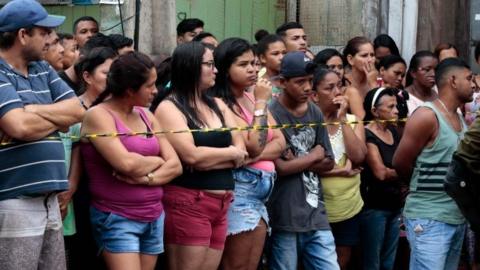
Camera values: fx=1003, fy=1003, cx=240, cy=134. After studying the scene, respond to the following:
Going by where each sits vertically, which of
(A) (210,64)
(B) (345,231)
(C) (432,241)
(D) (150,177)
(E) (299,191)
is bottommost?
(B) (345,231)

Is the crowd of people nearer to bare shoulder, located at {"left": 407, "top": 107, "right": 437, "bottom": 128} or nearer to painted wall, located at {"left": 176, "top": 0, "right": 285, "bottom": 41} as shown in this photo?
bare shoulder, located at {"left": 407, "top": 107, "right": 437, "bottom": 128}

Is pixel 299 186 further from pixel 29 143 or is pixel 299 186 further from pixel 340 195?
pixel 29 143

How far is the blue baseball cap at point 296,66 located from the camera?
7633 millimetres

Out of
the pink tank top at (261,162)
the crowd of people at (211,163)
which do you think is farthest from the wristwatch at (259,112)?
the pink tank top at (261,162)

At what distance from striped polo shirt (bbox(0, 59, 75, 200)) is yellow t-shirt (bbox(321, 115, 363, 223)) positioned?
272 cm

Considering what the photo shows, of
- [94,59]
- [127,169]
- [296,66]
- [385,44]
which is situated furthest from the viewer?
[385,44]

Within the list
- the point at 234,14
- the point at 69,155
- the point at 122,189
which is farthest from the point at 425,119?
the point at 234,14

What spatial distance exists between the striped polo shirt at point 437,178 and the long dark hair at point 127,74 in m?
2.27

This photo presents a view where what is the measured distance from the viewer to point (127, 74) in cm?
647

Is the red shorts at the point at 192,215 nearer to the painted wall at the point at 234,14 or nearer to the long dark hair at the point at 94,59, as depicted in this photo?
the long dark hair at the point at 94,59

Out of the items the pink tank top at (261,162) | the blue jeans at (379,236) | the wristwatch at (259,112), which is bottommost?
the blue jeans at (379,236)

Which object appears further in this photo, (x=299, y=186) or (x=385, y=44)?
(x=385, y=44)

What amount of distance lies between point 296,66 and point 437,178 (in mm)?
1358

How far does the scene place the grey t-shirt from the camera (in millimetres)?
7488
